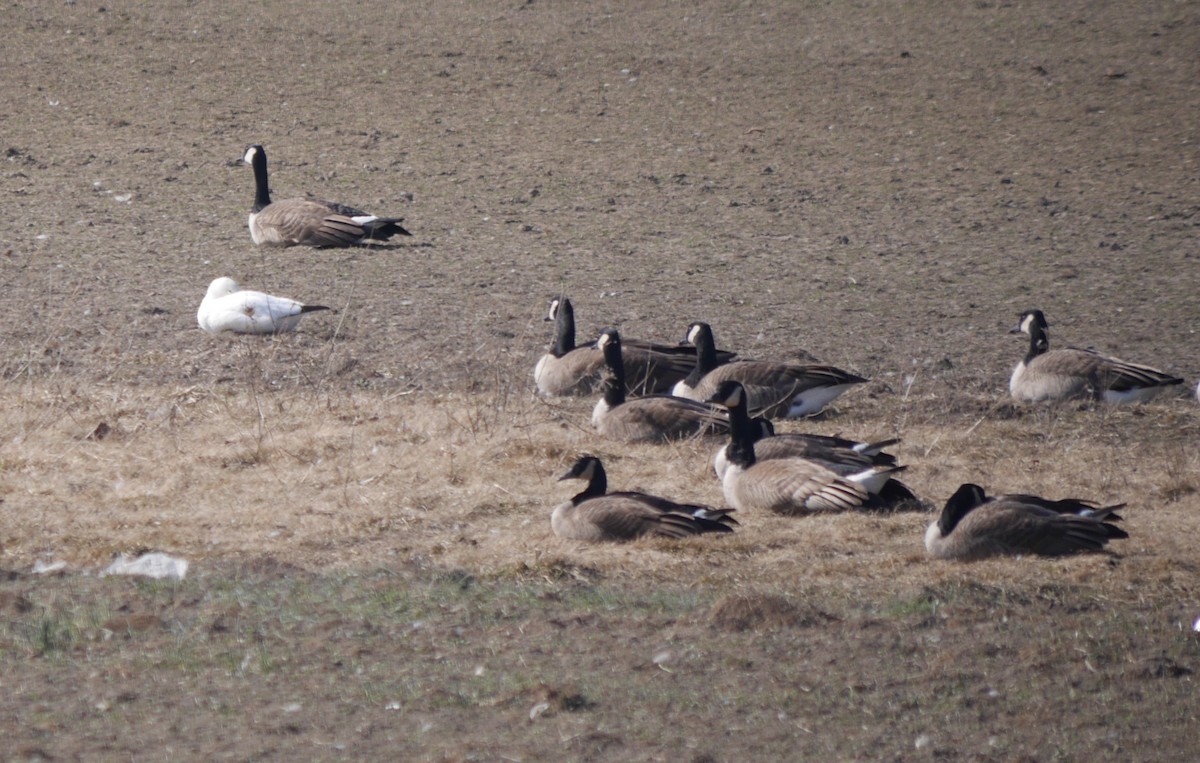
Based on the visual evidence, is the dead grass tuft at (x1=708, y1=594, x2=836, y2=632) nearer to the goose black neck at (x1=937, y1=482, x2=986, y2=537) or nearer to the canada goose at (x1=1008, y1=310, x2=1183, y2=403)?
the goose black neck at (x1=937, y1=482, x2=986, y2=537)

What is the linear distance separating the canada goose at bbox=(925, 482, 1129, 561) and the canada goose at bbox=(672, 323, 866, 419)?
2.45 meters

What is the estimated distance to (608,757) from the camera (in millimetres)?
4406

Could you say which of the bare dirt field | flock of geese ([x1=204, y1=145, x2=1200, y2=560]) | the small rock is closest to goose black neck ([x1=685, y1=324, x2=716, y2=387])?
flock of geese ([x1=204, y1=145, x2=1200, y2=560])

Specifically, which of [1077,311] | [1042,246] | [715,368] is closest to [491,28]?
[1042,246]

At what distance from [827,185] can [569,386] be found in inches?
309

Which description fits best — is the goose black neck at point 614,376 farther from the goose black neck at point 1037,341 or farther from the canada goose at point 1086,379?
the goose black neck at point 1037,341

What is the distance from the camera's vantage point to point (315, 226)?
13422 mm

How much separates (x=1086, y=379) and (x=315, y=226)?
23.4 ft

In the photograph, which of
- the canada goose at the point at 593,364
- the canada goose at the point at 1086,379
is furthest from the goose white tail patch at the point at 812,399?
the canada goose at the point at 1086,379

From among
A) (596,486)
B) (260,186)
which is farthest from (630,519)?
(260,186)

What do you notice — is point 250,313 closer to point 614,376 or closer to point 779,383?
point 614,376

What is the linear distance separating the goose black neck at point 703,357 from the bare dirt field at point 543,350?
814 mm

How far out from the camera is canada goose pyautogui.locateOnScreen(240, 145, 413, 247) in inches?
528

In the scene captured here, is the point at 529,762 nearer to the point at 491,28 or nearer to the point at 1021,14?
the point at 491,28
